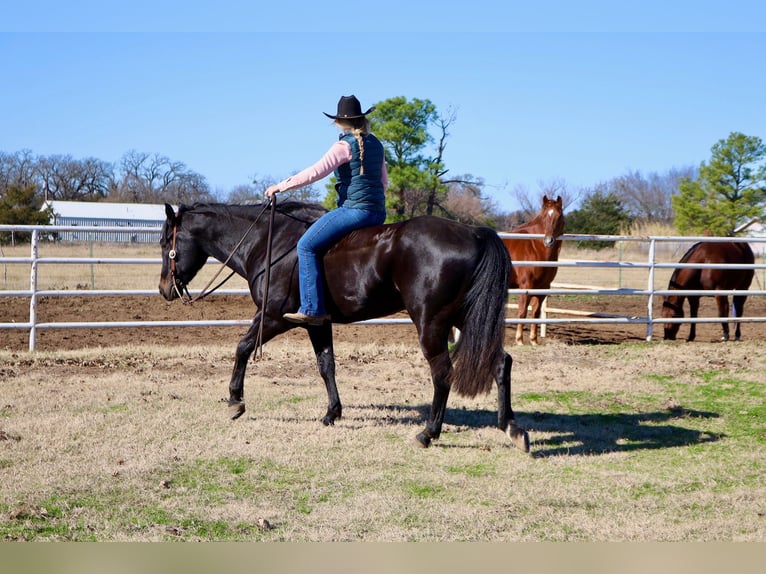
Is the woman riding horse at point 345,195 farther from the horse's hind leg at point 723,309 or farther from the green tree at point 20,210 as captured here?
the green tree at point 20,210

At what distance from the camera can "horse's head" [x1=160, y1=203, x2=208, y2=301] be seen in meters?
6.65

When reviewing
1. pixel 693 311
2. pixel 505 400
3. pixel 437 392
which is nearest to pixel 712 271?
pixel 693 311

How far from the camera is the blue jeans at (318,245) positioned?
5867mm

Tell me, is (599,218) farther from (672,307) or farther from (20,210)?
(672,307)

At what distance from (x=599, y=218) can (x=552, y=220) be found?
39118mm

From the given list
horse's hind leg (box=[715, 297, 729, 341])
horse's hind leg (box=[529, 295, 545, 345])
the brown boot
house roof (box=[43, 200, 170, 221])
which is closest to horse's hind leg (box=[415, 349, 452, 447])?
the brown boot

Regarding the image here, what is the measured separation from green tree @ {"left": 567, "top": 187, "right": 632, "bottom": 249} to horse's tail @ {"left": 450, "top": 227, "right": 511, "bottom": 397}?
4382 centimetres

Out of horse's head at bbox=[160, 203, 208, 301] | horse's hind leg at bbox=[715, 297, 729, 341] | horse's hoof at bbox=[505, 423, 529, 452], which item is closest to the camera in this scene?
horse's hoof at bbox=[505, 423, 529, 452]

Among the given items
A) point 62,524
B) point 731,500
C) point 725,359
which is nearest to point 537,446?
point 731,500

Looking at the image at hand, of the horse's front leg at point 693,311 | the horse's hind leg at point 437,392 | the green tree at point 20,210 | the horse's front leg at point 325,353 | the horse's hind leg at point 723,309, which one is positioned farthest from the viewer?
the green tree at point 20,210

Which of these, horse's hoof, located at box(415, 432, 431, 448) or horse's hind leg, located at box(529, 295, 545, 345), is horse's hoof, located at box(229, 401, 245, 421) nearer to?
horse's hoof, located at box(415, 432, 431, 448)

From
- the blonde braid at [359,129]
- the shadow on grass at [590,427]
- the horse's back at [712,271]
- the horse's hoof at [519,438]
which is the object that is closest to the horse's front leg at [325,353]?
the shadow on grass at [590,427]

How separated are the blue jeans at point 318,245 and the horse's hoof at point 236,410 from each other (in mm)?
991

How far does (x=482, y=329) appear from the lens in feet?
17.5
